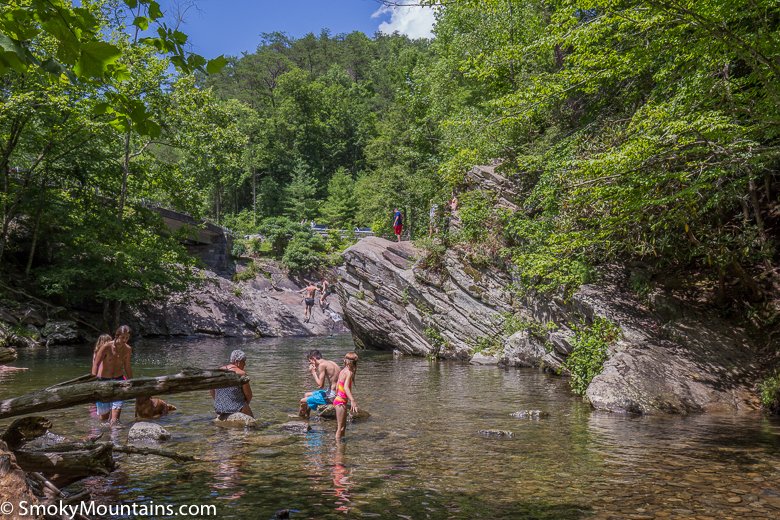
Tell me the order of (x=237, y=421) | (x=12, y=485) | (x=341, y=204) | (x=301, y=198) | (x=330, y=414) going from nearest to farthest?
(x=12, y=485) → (x=237, y=421) → (x=330, y=414) → (x=341, y=204) → (x=301, y=198)

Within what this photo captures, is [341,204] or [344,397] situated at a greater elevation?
[341,204]

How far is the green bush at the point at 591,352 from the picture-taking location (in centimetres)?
1370

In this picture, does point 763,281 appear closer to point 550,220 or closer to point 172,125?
point 550,220

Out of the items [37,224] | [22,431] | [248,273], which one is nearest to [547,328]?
[22,431]

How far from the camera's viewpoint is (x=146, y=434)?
8.88 metres

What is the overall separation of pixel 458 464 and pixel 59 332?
23.8 metres

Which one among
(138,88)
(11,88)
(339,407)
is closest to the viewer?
(339,407)

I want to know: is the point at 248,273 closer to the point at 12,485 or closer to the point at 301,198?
the point at 301,198

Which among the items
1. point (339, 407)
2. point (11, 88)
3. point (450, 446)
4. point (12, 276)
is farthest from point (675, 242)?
point (12, 276)

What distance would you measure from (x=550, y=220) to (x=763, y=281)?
5.83m

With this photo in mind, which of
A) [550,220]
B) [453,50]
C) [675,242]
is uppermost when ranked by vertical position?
[453,50]

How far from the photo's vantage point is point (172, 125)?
91.8 feet

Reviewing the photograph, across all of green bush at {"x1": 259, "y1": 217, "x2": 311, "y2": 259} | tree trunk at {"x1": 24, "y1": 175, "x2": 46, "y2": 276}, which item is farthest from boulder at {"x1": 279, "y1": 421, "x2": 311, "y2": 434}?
green bush at {"x1": 259, "y1": 217, "x2": 311, "y2": 259}

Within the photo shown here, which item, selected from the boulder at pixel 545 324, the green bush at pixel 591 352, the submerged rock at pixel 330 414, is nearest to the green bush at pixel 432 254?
the boulder at pixel 545 324
